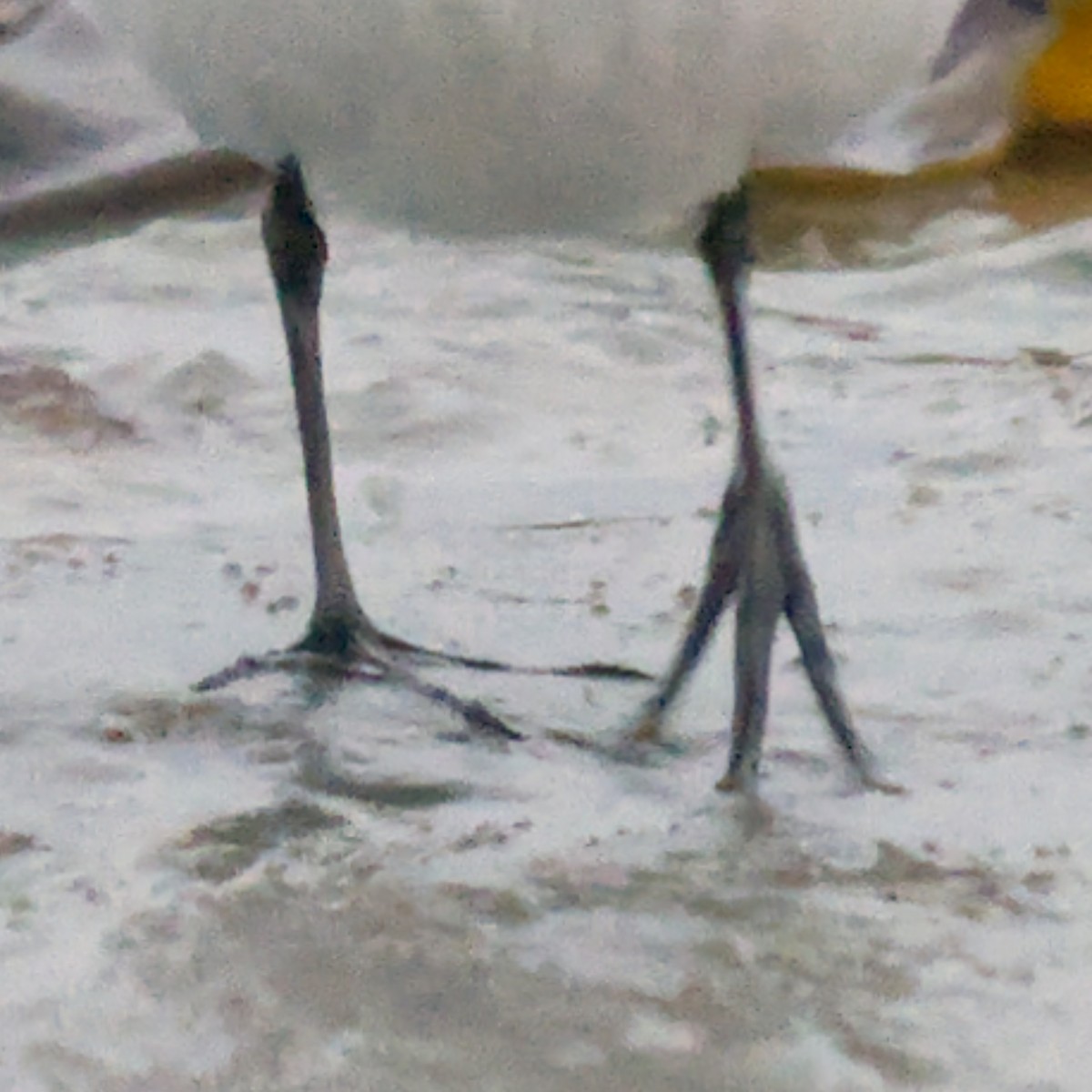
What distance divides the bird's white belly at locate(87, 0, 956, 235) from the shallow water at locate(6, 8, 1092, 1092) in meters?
0.50

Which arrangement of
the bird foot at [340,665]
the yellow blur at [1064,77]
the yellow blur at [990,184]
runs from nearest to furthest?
the bird foot at [340,665] < the yellow blur at [990,184] < the yellow blur at [1064,77]

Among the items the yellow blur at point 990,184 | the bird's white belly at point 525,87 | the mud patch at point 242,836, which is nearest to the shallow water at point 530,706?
the mud patch at point 242,836

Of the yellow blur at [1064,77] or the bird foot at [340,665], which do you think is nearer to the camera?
the bird foot at [340,665]

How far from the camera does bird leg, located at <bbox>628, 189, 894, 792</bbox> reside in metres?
2.17

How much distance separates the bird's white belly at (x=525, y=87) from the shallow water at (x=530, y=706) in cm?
50

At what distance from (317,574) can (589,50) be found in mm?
796

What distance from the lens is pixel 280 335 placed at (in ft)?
12.2

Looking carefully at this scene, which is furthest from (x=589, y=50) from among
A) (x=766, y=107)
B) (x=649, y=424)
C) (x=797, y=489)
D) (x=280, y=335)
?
(x=280, y=335)

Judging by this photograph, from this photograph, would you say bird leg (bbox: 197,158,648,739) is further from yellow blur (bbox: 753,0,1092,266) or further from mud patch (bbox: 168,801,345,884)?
yellow blur (bbox: 753,0,1092,266)

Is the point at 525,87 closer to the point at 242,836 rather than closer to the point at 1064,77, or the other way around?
the point at 242,836

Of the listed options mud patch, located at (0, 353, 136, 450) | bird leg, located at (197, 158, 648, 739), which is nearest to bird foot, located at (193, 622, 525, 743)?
bird leg, located at (197, 158, 648, 739)

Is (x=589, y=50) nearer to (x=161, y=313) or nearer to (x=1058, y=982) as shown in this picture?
(x=1058, y=982)

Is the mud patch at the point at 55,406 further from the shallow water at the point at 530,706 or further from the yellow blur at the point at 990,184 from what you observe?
the yellow blur at the point at 990,184

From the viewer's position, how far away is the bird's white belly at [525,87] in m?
1.88
